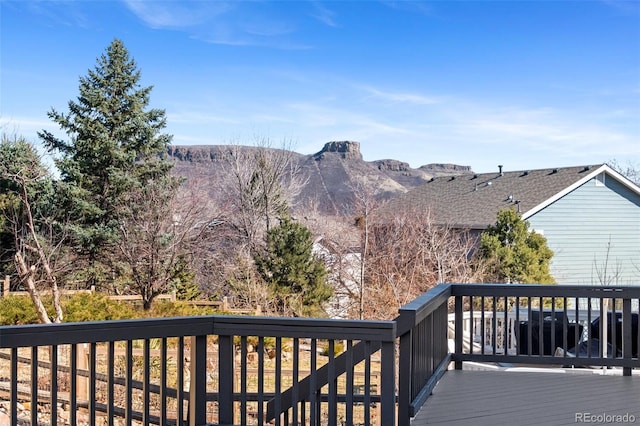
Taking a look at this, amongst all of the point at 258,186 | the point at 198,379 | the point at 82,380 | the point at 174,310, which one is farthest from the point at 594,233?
the point at 198,379

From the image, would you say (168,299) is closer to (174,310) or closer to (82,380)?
(174,310)

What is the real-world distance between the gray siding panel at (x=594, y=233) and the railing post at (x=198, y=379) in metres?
13.9

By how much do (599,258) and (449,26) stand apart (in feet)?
24.6

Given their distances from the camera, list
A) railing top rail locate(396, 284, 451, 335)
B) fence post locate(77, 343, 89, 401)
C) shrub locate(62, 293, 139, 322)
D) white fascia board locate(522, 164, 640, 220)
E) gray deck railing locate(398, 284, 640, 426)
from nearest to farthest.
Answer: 1. railing top rail locate(396, 284, 451, 335)
2. gray deck railing locate(398, 284, 640, 426)
3. fence post locate(77, 343, 89, 401)
4. shrub locate(62, 293, 139, 322)
5. white fascia board locate(522, 164, 640, 220)

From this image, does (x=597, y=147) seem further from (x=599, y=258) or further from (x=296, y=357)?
(x=296, y=357)

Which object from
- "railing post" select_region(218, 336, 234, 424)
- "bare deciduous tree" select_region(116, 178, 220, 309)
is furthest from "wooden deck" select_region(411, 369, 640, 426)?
"bare deciduous tree" select_region(116, 178, 220, 309)

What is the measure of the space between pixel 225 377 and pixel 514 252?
38.8 ft

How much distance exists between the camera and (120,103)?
745 inches

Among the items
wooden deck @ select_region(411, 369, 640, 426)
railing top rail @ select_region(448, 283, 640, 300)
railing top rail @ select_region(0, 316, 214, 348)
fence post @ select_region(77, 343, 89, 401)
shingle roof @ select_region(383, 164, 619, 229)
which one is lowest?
fence post @ select_region(77, 343, 89, 401)

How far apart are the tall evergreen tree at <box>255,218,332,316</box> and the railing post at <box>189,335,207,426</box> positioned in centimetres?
1116

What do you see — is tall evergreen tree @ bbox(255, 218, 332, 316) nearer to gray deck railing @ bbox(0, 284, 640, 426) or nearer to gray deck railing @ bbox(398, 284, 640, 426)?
gray deck railing @ bbox(398, 284, 640, 426)

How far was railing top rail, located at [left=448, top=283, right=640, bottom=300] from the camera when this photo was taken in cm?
501

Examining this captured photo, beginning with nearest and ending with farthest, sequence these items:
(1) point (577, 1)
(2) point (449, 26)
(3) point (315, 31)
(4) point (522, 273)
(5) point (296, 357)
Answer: (5) point (296, 357)
(4) point (522, 273)
(1) point (577, 1)
(2) point (449, 26)
(3) point (315, 31)

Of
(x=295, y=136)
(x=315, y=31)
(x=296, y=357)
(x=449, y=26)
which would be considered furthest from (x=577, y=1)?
(x=296, y=357)
